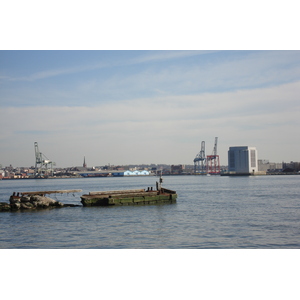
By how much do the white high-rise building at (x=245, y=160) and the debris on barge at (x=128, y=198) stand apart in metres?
108

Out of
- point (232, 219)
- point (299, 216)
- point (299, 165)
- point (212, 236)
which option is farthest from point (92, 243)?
point (299, 165)

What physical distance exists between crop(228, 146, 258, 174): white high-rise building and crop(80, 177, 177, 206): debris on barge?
108097 millimetres

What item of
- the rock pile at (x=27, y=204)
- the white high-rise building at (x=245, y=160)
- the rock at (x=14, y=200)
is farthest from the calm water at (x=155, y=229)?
the white high-rise building at (x=245, y=160)

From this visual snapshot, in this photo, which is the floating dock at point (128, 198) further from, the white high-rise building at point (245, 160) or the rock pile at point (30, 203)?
the white high-rise building at point (245, 160)

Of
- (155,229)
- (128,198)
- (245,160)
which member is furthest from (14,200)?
(245,160)

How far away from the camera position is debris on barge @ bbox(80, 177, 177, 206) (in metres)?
28.1

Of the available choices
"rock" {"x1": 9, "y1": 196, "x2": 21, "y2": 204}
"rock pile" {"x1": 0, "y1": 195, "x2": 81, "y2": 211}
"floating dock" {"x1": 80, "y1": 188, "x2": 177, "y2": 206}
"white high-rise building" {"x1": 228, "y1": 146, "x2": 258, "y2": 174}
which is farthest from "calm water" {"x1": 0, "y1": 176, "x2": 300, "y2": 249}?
"white high-rise building" {"x1": 228, "y1": 146, "x2": 258, "y2": 174}

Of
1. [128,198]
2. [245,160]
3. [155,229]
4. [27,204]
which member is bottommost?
[155,229]

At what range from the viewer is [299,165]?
500ft

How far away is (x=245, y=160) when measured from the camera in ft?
443

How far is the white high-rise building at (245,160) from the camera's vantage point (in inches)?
5310

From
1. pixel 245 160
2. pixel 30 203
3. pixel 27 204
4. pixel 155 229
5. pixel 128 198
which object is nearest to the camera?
pixel 155 229

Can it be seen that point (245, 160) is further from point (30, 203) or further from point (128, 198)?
point (30, 203)

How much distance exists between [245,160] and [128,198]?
11154cm
